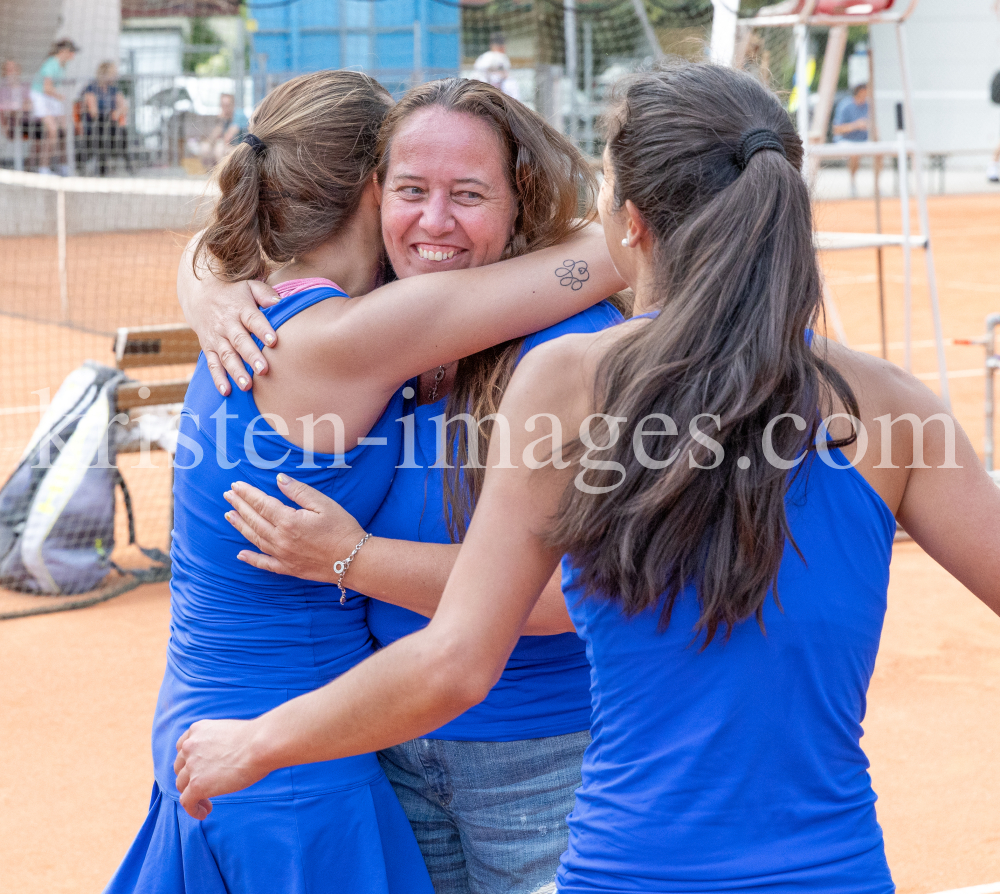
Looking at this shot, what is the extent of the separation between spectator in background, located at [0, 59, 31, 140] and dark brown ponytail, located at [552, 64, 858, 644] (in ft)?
57.7

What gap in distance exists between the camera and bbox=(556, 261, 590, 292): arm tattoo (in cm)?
185

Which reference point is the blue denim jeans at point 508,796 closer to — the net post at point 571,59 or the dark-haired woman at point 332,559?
the dark-haired woman at point 332,559

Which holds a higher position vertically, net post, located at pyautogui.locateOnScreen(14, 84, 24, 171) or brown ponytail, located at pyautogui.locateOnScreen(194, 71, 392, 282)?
net post, located at pyautogui.locateOnScreen(14, 84, 24, 171)

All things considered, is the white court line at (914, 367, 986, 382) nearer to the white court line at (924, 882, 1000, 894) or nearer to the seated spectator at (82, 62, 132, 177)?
the white court line at (924, 882, 1000, 894)

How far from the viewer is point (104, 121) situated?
1700 cm

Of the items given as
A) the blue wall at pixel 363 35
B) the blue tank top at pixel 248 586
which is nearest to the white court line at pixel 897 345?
the blue wall at pixel 363 35

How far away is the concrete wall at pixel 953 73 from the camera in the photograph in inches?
1150

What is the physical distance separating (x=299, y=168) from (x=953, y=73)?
1250 inches

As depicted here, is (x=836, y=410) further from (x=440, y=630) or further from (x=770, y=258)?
(x=440, y=630)

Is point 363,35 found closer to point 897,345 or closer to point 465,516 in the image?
point 897,345

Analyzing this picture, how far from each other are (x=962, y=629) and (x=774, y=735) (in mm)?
4386

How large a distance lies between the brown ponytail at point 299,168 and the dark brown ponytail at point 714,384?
83cm

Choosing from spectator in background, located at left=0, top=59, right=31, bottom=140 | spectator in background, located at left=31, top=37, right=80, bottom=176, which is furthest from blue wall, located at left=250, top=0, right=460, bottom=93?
spectator in background, located at left=0, top=59, right=31, bottom=140

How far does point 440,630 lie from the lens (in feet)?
4.14
